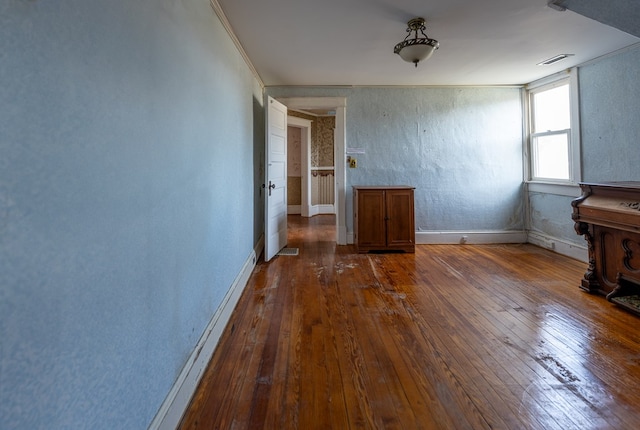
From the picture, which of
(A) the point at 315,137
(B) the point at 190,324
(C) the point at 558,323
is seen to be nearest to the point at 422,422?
(B) the point at 190,324

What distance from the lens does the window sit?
13.1ft

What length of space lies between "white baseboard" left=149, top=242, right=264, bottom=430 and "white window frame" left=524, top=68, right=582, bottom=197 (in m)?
4.12

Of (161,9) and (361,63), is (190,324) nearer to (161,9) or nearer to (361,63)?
(161,9)

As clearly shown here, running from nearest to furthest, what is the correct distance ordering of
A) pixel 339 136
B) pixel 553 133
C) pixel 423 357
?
pixel 423 357, pixel 553 133, pixel 339 136

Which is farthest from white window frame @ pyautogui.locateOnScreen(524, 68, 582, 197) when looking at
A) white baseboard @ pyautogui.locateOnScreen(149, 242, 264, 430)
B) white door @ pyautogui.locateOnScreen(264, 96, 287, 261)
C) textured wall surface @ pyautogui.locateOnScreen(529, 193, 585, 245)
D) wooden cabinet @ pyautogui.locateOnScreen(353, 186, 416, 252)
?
white baseboard @ pyautogui.locateOnScreen(149, 242, 264, 430)

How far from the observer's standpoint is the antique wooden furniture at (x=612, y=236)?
2.53 m

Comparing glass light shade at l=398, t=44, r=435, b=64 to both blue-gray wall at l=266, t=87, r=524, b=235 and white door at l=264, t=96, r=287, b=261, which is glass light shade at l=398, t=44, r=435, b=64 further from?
blue-gray wall at l=266, t=87, r=524, b=235

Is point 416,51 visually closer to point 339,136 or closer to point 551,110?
point 339,136

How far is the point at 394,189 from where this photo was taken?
4445 millimetres

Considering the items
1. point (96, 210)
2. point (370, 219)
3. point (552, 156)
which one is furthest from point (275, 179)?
point (552, 156)

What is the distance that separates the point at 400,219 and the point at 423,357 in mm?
2710

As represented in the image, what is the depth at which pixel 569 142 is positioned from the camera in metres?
4.09

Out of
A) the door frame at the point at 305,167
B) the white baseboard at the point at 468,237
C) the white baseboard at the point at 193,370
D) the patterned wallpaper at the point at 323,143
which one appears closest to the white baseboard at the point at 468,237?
the white baseboard at the point at 468,237

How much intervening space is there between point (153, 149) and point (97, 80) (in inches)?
15.0
